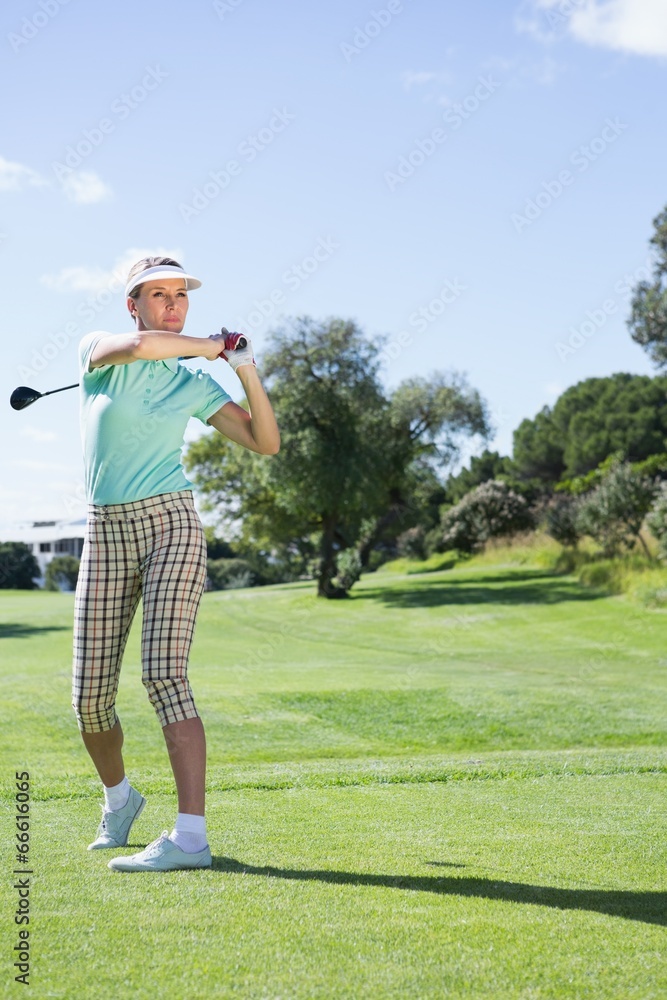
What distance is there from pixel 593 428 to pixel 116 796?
5679 centimetres

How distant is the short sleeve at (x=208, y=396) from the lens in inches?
154

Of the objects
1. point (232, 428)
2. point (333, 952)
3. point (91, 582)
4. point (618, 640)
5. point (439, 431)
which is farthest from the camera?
point (439, 431)

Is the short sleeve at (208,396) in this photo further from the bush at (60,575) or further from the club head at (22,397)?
the bush at (60,575)

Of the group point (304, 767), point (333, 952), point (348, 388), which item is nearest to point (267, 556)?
point (348, 388)

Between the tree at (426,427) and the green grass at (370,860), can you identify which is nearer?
the green grass at (370,860)

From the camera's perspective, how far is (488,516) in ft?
141

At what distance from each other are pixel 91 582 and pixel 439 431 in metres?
33.6

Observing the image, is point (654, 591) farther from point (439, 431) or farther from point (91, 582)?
point (91, 582)

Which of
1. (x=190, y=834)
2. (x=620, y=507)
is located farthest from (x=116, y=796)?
(x=620, y=507)

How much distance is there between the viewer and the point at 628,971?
2.36 metres

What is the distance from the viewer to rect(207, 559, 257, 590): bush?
47.6m

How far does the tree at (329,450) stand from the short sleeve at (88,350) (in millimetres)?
25278

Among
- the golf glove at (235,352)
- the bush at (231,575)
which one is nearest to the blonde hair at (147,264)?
the golf glove at (235,352)

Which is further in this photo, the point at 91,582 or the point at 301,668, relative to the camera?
the point at 301,668
